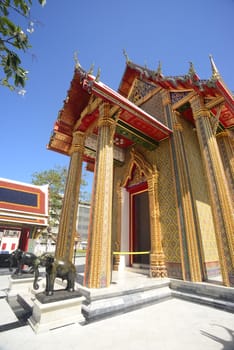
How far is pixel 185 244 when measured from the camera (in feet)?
14.1

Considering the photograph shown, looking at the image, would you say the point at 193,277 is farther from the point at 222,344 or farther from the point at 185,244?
the point at 222,344

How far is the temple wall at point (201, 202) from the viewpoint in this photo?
14.8ft

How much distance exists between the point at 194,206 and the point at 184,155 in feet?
5.26

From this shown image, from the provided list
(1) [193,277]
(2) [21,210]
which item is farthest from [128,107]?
(2) [21,210]

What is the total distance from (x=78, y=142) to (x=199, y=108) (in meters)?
4.09

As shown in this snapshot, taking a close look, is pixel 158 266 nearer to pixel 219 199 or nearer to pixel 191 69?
pixel 219 199

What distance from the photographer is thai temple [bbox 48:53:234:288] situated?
3.74m

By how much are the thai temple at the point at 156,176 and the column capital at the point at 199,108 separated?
3 centimetres

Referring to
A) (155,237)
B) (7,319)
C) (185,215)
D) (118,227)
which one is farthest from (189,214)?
(7,319)

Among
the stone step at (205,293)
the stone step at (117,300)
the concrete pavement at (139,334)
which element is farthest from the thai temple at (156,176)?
the concrete pavement at (139,334)

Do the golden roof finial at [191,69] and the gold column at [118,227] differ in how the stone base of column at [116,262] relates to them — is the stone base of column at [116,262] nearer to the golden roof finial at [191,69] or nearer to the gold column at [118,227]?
the gold column at [118,227]

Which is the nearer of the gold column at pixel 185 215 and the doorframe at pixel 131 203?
the gold column at pixel 185 215

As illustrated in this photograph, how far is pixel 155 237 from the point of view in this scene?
16.5 feet

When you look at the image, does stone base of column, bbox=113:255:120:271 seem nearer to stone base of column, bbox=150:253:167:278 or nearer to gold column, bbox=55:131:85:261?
stone base of column, bbox=150:253:167:278
